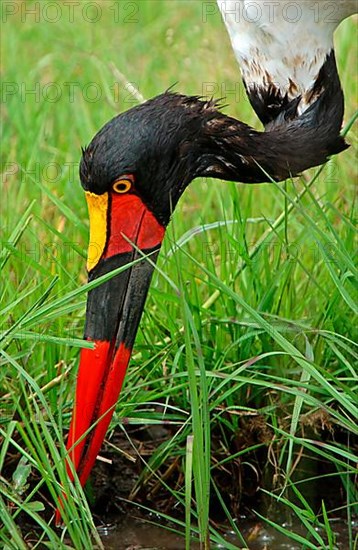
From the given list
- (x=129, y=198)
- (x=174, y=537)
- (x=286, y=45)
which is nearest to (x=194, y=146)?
(x=129, y=198)

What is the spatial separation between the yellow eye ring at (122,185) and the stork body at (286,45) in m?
0.75

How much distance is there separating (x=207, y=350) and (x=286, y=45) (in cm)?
99

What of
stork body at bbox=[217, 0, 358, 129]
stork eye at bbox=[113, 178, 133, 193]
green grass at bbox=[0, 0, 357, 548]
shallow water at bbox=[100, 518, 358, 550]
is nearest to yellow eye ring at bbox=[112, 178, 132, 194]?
stork eye at bbox=[113, 178, 133, 193]

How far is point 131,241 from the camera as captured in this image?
3.29m

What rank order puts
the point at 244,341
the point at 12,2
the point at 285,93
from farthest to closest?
the point at 12,2 → the point at 285,93 → the point at 244,341

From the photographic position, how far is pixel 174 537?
11.5 feet

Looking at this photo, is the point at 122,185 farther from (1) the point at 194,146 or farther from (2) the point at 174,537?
(2) the point at 174,537

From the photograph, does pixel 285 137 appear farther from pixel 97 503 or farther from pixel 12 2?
pixel 12 2

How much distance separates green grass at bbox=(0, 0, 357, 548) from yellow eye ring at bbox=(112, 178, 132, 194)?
0.18 meters

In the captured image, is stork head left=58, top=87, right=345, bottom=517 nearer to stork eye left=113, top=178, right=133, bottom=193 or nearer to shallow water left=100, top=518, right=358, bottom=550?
stork eye left=113, top=178, right=133, bottom=193

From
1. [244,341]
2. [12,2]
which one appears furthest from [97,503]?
[12,2]

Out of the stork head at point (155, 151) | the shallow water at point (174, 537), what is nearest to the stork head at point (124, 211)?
the stork head at point (155, 151)

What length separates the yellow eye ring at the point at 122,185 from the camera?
325cm

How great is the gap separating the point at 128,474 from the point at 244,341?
53 centimetres
